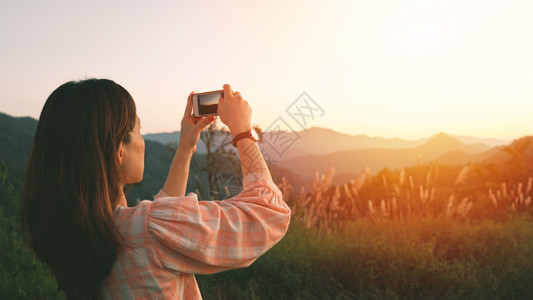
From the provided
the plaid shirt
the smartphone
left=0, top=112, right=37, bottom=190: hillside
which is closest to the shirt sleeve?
the plaid shirt

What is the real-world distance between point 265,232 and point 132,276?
0.37 metres

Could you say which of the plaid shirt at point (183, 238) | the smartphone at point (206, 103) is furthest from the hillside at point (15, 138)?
the plaid shirt at point (183, 238)

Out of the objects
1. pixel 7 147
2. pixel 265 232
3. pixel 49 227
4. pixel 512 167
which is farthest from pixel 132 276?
pixel 7 147

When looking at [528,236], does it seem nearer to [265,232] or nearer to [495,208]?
[495,208]

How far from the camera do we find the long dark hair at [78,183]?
1052 mm

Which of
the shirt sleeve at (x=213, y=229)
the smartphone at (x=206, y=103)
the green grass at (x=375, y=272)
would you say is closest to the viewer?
the shirt sleeve at (x=213, y=229)

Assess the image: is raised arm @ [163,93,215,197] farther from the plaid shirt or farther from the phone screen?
the plaid shirt

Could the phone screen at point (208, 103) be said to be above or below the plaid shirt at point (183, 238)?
above

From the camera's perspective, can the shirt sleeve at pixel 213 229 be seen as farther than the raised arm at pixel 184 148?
No

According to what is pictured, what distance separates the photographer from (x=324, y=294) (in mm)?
3891

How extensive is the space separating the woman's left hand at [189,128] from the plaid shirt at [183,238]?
41 cm

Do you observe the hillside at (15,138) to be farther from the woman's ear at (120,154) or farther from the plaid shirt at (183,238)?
the plaid shirt at (183,238)

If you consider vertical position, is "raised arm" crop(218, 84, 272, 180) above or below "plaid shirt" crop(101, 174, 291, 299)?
above

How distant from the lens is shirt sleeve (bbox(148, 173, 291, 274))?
1.02 metres
